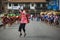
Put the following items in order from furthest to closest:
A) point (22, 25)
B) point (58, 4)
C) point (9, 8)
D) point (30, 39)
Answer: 1. point (9, 8)
2. point (58, 4)
3. point (22, 25)
4. point (30, 39)

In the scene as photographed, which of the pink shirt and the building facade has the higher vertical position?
the pink shirt

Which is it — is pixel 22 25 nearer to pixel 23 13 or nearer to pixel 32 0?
pixel 23 13

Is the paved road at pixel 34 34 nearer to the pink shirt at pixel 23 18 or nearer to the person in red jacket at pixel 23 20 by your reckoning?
the person in red jacket at pixel 23 20

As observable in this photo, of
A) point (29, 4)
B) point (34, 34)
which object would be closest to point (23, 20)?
point (34, 34)

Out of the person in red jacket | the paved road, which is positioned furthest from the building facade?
the person in red jacket

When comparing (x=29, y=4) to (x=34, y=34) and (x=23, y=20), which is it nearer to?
(x=34, y=34)

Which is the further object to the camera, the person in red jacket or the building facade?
the building facade

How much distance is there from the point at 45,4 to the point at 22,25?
11616cm

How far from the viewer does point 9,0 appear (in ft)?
445

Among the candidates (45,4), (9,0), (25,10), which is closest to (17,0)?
(9,0)

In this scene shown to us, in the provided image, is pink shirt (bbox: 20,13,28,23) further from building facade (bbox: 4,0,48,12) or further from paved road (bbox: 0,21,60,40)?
building facade (bbox: 4,0,48,12)

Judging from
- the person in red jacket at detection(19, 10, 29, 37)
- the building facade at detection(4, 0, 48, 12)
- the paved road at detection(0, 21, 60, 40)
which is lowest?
the building facade at detection(4, 0, 48, 12)

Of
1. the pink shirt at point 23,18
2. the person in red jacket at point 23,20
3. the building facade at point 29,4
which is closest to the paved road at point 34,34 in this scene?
the person in red jacket at point 23,20

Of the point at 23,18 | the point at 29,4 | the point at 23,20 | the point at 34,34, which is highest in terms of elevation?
the point at 23,18
